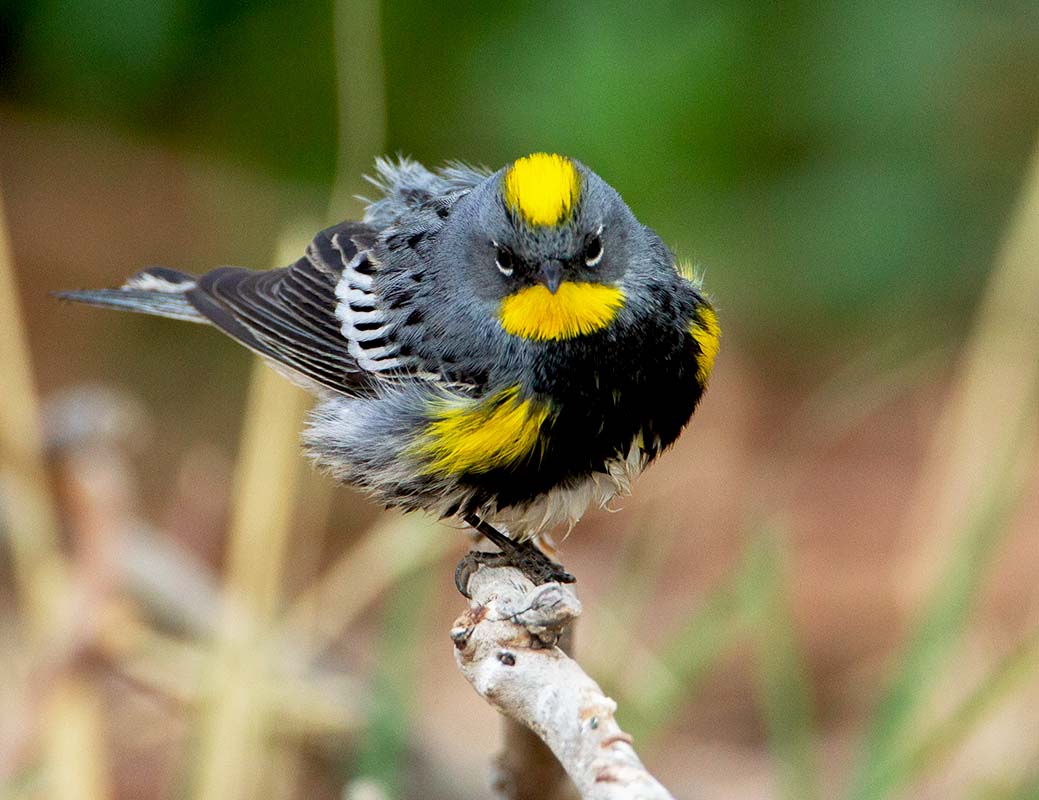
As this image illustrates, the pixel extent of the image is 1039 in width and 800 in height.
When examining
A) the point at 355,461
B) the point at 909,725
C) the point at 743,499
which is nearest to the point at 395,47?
the point at 743,499

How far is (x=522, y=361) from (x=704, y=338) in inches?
14.5

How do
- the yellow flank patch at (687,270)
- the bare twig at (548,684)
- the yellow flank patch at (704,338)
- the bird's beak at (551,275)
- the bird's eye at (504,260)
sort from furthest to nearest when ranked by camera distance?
the yellow flank patch at (687,270)
the yellow flank patch at (704,338)
the bird's eye at (504,260)
the bird's beak at (551,275)
the bare twig at (548,684)

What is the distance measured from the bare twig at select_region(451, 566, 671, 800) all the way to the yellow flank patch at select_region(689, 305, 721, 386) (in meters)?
0.67

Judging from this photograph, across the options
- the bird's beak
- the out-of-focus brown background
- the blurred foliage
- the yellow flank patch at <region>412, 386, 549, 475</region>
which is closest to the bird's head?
the bird's beak

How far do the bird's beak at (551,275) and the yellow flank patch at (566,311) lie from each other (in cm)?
4

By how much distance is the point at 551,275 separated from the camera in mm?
2545

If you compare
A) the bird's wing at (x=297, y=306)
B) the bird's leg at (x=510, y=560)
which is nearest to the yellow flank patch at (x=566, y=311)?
the bird's leg at (x=510, y=560)

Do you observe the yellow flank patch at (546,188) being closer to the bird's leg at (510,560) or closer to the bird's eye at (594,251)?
the bird's eye at (594,251)

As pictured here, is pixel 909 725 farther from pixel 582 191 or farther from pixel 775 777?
pixel 775 777

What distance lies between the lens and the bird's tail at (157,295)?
3.33m

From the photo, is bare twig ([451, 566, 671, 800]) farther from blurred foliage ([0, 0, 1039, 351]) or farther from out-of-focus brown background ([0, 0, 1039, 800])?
blurred foliage ([0, 0, 1039, 351])

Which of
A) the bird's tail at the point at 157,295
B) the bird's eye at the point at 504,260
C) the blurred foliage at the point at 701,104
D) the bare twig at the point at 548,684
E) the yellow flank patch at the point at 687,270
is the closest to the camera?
the bare twig at the point at 548,684

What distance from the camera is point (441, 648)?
5.16 meters

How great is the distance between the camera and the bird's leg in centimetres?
260
